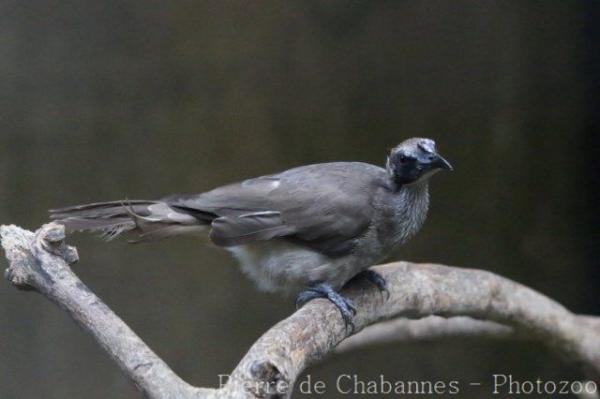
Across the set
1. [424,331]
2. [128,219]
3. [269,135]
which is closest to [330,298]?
[128,219]

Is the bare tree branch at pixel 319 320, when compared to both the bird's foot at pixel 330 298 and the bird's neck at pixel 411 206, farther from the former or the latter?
the bird's neck at pixel 411 206

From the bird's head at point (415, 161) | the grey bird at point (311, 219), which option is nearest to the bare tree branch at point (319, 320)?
the grey bird at point (311, 219)

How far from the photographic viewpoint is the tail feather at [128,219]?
5.18 ft

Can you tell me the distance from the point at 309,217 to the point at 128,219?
44cm

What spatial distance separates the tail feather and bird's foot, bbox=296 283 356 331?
0.31 m

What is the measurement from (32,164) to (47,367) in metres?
0.78

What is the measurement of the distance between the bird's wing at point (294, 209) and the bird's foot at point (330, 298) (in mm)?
93

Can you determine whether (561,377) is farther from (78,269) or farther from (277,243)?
(78,269)

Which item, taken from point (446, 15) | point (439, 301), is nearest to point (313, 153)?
point (446, 15)

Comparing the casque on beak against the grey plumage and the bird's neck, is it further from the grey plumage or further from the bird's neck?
the bird's neck

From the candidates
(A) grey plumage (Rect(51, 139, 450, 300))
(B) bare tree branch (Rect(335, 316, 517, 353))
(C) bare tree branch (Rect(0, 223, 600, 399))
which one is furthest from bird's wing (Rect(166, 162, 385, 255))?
(B) bare tree branch (Rect(335, 316, 517, 353))

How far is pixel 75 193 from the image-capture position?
2.70 meters

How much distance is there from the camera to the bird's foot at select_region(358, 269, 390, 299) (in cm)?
192

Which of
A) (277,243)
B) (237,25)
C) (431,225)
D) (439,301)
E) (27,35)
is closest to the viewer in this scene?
(277,243)
